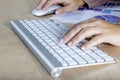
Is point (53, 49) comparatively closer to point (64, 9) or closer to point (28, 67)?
point (28, 67)

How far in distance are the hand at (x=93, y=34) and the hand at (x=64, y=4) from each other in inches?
12.3

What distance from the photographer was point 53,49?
75cm

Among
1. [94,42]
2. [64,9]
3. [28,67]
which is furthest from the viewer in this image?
[64,9]

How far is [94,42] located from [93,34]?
0.12ft

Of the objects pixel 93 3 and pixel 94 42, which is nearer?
pixel 94 42

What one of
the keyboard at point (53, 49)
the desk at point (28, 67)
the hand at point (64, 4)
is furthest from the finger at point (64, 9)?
the desk at point (28, 67)

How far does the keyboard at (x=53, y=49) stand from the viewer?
67 centimetres

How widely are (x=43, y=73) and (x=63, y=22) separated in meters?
0.38

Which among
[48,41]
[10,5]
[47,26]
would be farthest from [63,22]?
[10,5]

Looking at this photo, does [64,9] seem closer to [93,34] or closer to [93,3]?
[93,3]

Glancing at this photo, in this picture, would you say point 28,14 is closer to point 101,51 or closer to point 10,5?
point 10,5

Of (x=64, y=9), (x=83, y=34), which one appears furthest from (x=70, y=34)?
(x=64, y=9)

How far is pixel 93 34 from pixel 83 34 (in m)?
0.04

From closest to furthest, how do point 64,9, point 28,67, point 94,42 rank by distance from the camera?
point 28,67 < point 94,42 < point 64,9
